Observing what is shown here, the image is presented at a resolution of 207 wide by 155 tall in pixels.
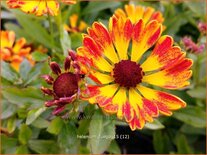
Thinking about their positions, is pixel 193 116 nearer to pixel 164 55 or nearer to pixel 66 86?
pixel 164 55

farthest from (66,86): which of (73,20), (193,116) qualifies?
(73,20)

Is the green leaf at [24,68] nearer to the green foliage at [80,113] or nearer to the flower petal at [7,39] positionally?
the green foliage at [80,113]

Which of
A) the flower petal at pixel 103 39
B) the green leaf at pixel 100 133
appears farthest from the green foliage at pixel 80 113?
the flower petal at pixel 103 39

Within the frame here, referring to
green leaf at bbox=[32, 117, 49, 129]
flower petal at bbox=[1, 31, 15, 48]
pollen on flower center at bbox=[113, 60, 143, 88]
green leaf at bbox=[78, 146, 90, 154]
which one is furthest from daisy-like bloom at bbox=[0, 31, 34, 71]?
pollen on flower center at bbox=[113, 60, 143, 88]

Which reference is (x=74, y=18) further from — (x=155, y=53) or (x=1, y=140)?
(x=155, y=53)

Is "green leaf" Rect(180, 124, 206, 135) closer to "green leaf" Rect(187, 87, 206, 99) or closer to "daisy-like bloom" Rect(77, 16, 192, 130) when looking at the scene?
"green leaf" Rect(187, 87, 206, 99)
